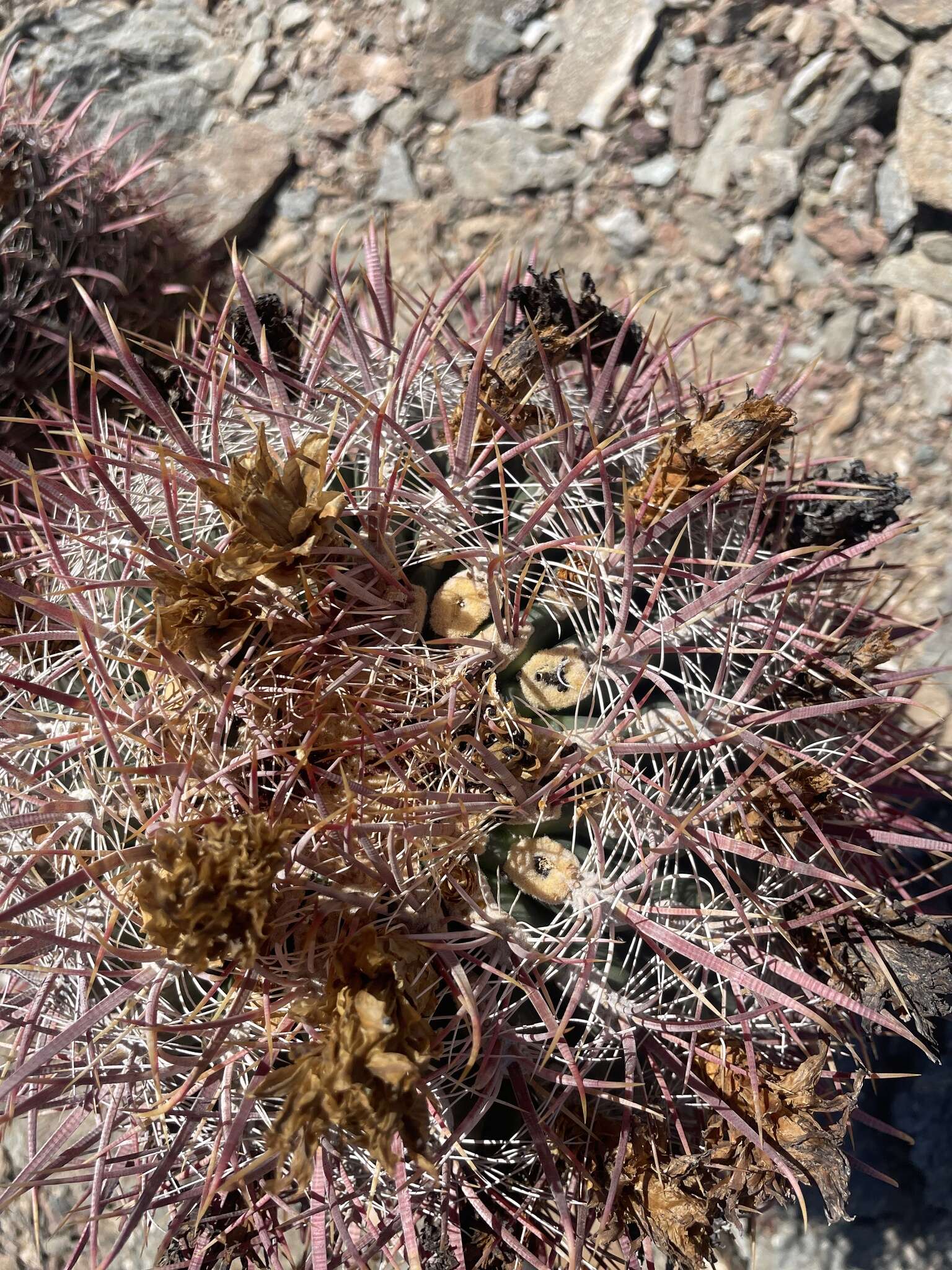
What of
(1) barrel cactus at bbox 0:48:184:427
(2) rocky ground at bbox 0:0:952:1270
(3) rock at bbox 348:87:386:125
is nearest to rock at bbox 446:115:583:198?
(2) rocky ground at bbox 0:0:952:1270

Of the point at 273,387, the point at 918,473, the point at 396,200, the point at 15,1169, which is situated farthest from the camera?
the point at 396,200

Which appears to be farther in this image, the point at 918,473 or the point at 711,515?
the point at 918,473

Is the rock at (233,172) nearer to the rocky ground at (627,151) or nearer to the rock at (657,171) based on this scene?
the rocky ground at (627,151)

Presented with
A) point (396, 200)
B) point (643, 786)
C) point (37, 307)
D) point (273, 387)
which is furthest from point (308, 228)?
point (643, 786)

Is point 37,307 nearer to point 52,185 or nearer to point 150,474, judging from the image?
point 52,185

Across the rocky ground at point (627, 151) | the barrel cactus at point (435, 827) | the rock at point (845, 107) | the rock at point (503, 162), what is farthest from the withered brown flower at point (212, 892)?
the rock at point (845, 107)

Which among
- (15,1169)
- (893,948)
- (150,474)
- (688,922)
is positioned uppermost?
(150,474)
